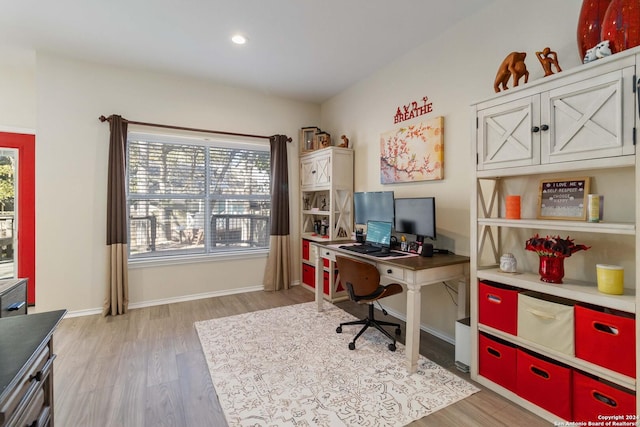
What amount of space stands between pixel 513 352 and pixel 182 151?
4060mm

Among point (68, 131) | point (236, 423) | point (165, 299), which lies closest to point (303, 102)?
point (68, 131)

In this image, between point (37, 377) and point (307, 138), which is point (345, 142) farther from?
point (37, 377)

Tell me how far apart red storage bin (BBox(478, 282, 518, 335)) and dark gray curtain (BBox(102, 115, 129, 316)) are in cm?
370

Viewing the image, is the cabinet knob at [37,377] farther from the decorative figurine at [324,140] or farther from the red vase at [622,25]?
the decorative figurine at [324,140]

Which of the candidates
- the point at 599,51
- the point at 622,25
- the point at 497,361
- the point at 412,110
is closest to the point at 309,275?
the point at 412,110

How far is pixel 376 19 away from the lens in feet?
8.68

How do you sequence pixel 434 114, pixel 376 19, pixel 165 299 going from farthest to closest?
pixel 165 299, pixel 434 114, pixel 376 19

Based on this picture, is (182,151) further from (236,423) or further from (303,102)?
(236,423)

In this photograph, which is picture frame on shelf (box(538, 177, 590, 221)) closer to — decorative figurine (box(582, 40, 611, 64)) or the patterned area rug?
decorative figurine (box(582, 40, 611, 64))

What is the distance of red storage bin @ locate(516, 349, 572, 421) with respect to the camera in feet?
5.51

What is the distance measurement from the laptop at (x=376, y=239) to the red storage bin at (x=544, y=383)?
134 centimetres

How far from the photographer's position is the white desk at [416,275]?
2.25 m

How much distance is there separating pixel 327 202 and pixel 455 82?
2317 millimetres

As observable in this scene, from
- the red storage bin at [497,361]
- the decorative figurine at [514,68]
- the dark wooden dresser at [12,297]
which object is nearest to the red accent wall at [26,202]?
the dark wooden dresser at [12,297]
